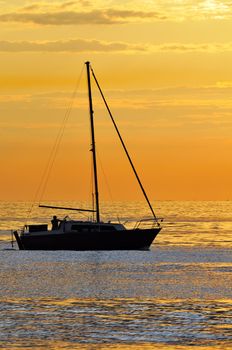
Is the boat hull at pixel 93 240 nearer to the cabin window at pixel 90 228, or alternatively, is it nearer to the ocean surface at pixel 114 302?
the cabin window at pixel 90 228

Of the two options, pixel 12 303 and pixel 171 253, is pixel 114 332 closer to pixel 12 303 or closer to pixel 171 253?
pixel 12 303

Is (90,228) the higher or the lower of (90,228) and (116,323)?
the higher

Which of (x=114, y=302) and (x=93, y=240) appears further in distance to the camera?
(x=93, y=240)

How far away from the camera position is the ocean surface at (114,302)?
34344 mm

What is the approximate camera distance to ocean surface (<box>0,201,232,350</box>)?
34.3m

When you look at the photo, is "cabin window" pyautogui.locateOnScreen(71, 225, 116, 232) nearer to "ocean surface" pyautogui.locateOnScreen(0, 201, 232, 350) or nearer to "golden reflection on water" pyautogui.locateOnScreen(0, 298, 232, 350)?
"ocean surface" pyautogui.locateOnScreen(0, 201, 232, 350)

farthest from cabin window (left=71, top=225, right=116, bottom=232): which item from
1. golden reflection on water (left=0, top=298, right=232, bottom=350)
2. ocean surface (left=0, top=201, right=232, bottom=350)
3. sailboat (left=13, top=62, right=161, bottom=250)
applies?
golden reflection on water (left=0, top=298, right=232, bottom=350)

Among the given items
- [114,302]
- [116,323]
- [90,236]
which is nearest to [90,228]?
[90,236]

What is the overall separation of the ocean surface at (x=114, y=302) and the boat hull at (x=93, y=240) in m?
3.89

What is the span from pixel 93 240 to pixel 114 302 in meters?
38.7

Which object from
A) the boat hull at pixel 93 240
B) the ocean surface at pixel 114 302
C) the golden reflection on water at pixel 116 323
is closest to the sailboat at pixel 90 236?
the boat hull at pixel 93 240

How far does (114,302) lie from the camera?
148 ft

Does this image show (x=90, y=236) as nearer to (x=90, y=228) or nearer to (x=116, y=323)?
(x=90, y=228)

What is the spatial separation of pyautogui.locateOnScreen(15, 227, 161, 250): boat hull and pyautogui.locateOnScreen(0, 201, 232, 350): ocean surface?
12.8ft
